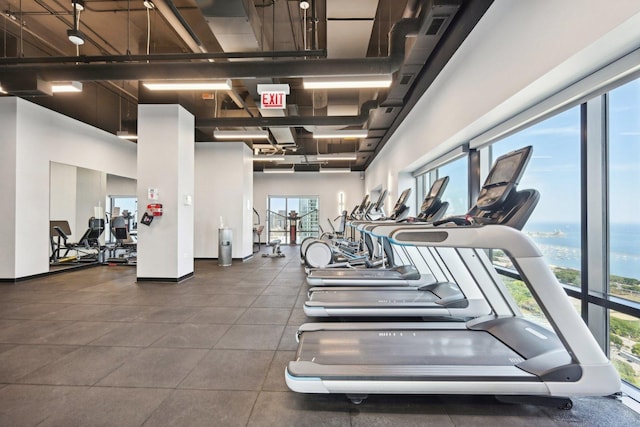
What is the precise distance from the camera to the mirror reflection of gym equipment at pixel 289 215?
517 inches

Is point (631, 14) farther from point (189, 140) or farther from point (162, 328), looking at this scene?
point (189, 140)

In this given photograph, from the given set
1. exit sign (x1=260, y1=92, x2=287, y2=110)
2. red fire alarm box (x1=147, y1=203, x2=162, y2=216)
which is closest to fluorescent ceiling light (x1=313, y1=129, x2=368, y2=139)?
exit sign (x1=260, y1=92, x2=287, y2=110)

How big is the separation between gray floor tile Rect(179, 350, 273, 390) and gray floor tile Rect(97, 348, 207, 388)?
3.6 inches

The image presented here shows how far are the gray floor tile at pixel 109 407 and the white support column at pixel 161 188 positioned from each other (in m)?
3.61

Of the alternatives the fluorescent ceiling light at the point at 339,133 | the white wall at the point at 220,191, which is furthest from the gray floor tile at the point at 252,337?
the white wall at the point at 220,191

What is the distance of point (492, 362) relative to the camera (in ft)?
6.27

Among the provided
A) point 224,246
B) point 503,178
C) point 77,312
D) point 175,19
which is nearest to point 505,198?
point 503,178

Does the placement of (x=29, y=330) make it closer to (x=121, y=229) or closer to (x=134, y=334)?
(x=134, y=334)

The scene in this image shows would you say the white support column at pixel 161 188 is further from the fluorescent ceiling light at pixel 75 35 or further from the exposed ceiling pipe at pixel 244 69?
the fluorescent ceiling light at pixel 75 35

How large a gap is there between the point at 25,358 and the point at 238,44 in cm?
396

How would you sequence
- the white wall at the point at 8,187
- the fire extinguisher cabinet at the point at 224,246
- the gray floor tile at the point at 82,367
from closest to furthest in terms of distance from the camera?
the gray floor tile at the point at 82,367
the white wall at the point at 8,187
the fire extinguisher cabinet at the point at 224,246

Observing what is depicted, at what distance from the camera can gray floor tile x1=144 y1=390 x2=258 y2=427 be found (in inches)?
66.8

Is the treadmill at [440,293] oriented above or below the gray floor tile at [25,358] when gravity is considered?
above

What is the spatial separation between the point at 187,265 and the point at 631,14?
20.7 feet
